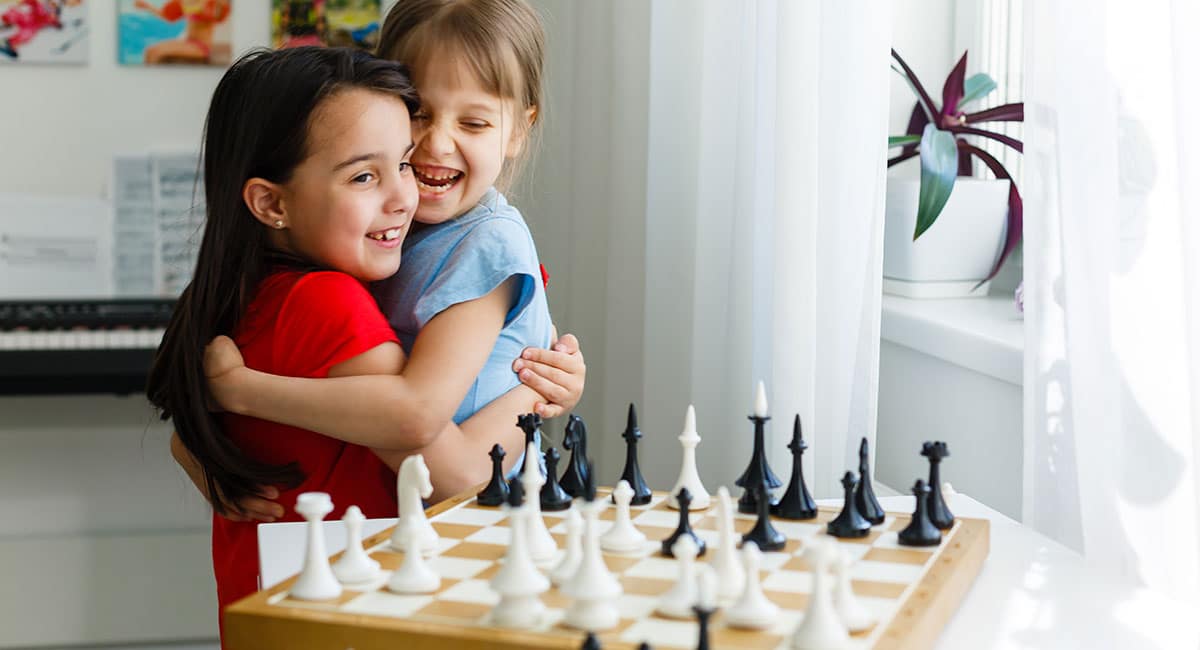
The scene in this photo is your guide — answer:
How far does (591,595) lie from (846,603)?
0.16 meters

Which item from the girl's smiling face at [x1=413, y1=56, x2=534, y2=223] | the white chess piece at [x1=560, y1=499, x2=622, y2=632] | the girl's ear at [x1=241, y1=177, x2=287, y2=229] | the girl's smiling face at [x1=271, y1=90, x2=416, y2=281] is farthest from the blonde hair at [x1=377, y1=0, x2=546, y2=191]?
the white chess piece at [x1=560, y1=499, x2=622, y2=632]

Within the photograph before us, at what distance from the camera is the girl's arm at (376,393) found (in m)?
1.20

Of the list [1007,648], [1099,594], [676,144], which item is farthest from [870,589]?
[676,144]

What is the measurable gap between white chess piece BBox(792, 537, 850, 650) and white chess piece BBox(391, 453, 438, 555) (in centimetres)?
30

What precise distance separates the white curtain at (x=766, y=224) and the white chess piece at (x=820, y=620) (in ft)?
3.03

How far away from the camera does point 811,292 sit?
5.44ft

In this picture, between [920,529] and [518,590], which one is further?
[920,529]

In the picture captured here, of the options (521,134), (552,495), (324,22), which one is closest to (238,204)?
(521,134)

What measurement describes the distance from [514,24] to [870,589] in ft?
2.93

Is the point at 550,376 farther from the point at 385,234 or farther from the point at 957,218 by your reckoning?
the point at 957,218

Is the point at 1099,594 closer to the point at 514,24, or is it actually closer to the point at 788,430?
the point at 788,430

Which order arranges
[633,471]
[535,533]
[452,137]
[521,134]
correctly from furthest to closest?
[521,134]
[452,137]
[633,471]
[535,533]

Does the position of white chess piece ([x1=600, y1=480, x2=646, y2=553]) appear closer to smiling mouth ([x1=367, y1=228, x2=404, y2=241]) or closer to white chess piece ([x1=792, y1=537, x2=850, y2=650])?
white chess piece ([x1=792, y1=537, x2=850, y2=650])

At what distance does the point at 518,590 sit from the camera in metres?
0.74
